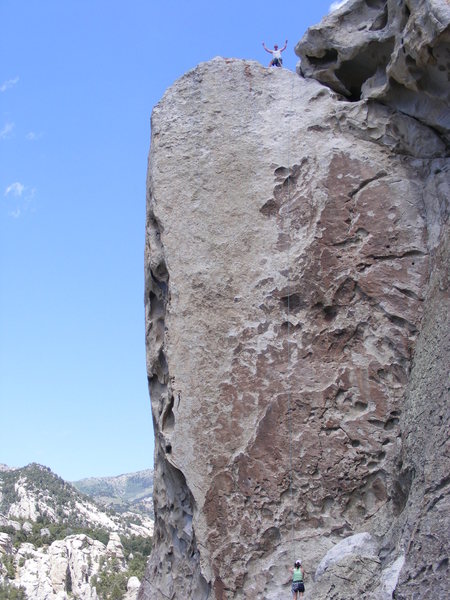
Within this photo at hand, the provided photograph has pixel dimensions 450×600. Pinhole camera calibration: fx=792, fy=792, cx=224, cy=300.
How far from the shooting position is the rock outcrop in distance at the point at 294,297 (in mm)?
7199

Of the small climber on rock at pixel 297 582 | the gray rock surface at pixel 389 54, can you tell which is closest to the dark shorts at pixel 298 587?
the small climber on rock at pixel 297 582

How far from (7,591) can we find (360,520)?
36.9 m

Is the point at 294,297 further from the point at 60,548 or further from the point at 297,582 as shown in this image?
the point at 60,548

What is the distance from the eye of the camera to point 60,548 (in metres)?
45.9

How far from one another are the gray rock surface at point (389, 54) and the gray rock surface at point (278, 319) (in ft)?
0.89

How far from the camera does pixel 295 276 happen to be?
7992 mm

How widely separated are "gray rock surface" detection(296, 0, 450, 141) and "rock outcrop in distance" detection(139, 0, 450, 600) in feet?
0.08

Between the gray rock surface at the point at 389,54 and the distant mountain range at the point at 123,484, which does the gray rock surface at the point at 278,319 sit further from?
the distant mountain range at the point at 123,484

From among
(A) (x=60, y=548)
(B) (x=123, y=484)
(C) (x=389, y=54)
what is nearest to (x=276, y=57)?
(C) (x=389, y=54)

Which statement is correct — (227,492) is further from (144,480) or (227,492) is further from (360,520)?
(144,480)

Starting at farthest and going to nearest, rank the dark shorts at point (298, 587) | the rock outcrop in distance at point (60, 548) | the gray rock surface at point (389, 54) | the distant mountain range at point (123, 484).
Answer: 1. the distant mountain range at point (123, 484)
2. the rock outcrop in distance at point (60, 548)
3. the gray rock surface at point (389, 54)
4. the dark shorts at point (298, 587)

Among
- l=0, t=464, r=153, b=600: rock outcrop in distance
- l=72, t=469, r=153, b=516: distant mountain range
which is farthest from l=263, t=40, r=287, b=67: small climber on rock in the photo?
l=72, t=469, r=153, b=516: distant mountain range

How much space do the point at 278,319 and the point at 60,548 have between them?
41835mm

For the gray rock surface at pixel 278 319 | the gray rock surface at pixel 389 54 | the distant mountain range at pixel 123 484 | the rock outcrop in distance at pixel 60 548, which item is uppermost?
the gray rock surface at pixel 389 54
